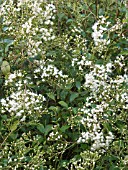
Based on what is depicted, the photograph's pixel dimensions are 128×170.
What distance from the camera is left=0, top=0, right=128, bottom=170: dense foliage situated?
6.94 ft

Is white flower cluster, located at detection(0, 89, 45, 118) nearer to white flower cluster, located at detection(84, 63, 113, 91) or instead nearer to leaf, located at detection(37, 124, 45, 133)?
leaf, located at detection(37, 124, 45, 133)

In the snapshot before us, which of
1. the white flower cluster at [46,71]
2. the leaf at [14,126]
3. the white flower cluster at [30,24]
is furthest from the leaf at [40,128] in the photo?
the white flower cluster at [30,24]

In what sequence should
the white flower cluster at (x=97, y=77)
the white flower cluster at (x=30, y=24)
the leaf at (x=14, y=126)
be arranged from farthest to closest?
1. the white flower cluster at (x=30, y=24)
2. the white flower cluster at (x=97, y=77)
3. the leaf at (x=14, y=126)

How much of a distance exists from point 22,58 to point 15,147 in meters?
0.54

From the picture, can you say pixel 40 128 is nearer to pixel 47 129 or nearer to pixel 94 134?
pixel 47 129

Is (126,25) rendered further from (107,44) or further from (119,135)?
(119,135)

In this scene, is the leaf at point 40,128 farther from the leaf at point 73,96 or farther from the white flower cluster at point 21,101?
the leaf at point 73,96

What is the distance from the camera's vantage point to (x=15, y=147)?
6.78 feet

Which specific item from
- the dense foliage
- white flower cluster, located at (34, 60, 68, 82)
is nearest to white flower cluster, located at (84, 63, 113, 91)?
the dense foliage

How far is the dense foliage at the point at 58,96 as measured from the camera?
2.12m

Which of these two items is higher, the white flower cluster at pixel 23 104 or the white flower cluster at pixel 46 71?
the white flower cluster at pixel 46 71

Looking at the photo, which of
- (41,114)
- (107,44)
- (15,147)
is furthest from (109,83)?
(15,147)

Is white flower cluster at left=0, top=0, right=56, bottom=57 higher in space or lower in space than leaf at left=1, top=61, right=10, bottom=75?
higher

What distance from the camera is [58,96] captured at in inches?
91.4
